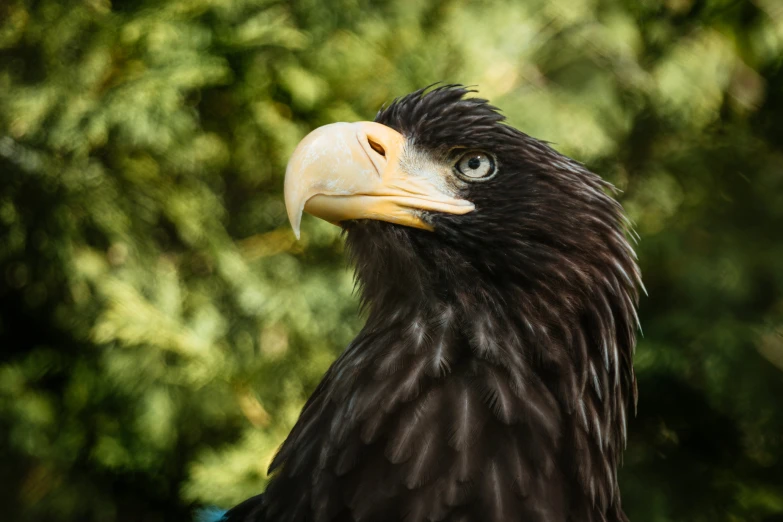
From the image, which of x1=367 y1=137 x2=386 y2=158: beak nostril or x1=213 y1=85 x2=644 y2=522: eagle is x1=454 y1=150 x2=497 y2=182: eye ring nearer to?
x1=213 y1=85 x2=644 y2=522: eagle

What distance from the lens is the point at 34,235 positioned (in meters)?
3.29

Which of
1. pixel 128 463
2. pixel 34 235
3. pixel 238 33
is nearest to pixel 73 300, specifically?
pixel 34 235

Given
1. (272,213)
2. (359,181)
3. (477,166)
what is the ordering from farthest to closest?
1. (272,213)
2. (477,166)
3. (359,181)

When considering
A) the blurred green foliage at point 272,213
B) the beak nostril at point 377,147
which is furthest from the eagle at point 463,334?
the blurred green foliage at point 272,213

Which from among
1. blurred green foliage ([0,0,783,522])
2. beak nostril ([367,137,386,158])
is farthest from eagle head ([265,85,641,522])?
blurred green foliage ([0,0,783,522])

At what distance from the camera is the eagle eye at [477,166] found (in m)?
1.72

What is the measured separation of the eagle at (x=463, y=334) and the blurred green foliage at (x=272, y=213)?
53.3 inches

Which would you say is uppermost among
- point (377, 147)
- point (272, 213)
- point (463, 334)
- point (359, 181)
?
point (272, 213)

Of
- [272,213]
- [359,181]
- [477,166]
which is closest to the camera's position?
[359,181]

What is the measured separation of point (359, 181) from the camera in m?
1.58

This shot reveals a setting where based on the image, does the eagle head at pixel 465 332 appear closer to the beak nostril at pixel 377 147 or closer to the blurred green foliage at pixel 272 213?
the beak nostril at pixel 377 147

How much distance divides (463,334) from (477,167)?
36cm

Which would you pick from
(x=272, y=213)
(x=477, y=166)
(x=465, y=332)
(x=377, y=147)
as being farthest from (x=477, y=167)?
(x=272, y=213)

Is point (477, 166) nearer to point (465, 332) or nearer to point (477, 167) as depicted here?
point (477, 167)
